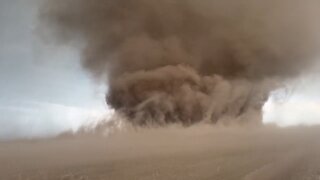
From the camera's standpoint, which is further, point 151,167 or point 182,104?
point 182,104

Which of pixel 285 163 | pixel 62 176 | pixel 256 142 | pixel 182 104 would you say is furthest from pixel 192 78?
pixel 62 176

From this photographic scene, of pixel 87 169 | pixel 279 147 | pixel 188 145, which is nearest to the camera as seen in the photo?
pixel 87 169

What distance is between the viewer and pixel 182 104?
66.8 ft

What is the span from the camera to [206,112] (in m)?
21.3

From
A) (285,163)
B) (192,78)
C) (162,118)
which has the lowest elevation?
(285,163)

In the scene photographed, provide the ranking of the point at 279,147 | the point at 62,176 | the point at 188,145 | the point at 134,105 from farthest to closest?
1. the point at 134,105
2. the point at 188,145
3. the point at 279,147
4. the point at 62,176

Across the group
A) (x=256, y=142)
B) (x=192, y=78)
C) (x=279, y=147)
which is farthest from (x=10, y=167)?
(x=192, y=78)

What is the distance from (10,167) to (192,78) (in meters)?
11.1

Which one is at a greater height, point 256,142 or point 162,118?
point 162,118

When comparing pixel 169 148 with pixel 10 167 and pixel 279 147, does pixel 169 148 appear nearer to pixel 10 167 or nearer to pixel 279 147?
pixel 279 147

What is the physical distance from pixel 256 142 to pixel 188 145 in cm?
258

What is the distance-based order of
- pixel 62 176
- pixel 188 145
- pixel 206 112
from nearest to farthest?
pixel 62 176 < pixel 188 145 < pixel 206 112

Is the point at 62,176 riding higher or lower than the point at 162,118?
lower

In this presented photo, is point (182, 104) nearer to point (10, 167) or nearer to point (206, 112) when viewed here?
point (206, 112)
